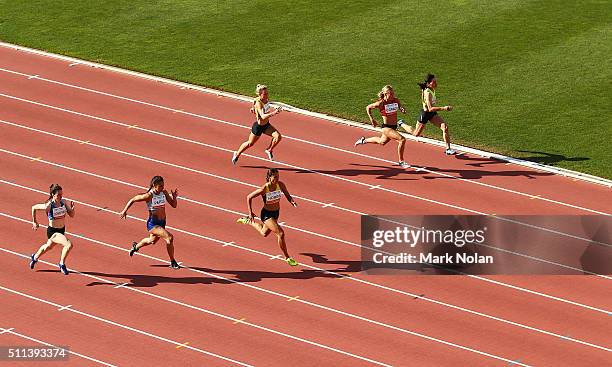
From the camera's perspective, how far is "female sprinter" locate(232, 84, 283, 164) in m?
26.0

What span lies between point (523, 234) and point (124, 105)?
10.8 metres

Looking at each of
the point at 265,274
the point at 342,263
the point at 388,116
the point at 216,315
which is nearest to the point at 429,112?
the point at 388,116

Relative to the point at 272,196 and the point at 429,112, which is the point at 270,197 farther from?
the point at 429,112

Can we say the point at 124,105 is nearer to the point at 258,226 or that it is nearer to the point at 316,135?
the point at 316,135

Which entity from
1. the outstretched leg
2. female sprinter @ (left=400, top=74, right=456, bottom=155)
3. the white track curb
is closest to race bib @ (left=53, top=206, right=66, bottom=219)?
the outstretched leg

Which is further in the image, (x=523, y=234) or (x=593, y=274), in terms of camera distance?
(x=523, y=234)

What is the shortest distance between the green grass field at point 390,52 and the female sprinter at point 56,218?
997cm

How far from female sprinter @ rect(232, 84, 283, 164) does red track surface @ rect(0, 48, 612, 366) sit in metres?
0.50

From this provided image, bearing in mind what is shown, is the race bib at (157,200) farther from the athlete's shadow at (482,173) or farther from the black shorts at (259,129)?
the athlete's shadow at (482,173)

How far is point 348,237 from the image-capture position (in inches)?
932

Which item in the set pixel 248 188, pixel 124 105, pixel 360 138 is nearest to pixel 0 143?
pixel 124 105

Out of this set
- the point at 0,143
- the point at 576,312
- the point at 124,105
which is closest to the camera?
the point at 576,312

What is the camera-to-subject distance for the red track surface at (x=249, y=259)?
64.7ft

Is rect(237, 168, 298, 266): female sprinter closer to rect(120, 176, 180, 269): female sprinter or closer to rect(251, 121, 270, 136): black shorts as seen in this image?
rect(120, 176, 180, 269): female sprinter
